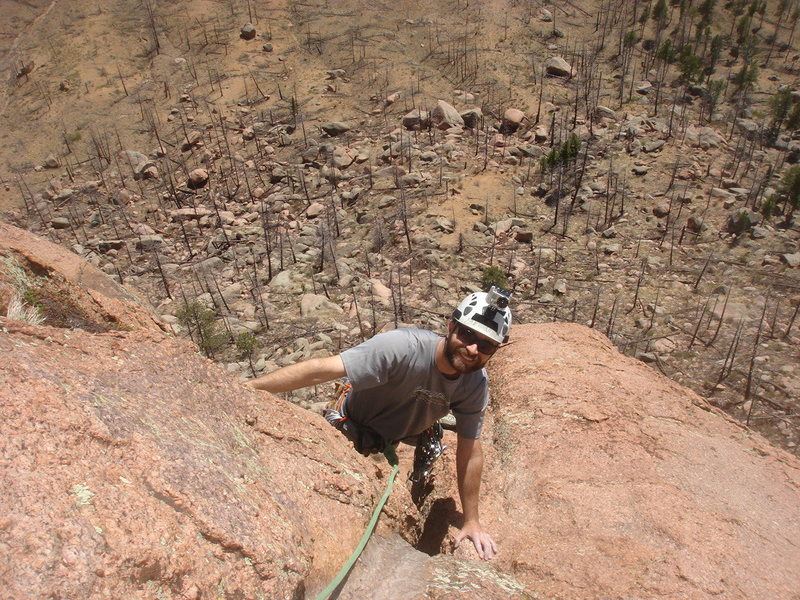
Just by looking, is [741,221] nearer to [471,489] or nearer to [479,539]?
[471,489]

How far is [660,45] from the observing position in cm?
1302

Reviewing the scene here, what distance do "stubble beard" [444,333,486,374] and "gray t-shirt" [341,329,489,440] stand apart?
0.12m

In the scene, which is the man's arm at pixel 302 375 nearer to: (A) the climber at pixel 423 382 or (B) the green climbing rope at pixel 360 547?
(A) the climber at pixel 423 382

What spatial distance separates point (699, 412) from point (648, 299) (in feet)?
10.9

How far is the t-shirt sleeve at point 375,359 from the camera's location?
295cm

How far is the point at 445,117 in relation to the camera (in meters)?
10.8

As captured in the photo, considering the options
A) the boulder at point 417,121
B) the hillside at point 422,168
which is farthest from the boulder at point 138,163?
the boulder at point 417,121

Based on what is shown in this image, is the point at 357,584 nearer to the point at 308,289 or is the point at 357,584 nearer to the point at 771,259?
the point at 308,289

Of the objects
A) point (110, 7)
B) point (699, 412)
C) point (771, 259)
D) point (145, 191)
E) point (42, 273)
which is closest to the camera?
point (42, 273)

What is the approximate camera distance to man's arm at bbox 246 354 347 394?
2791 mm

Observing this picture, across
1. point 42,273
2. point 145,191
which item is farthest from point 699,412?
point 145,191

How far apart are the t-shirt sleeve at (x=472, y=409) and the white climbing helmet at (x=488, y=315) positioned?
1.29 ft

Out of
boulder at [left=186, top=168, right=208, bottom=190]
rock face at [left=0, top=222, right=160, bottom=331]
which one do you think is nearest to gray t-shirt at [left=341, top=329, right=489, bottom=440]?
rock face at [left=0, top=222, right=160, bottom=331]

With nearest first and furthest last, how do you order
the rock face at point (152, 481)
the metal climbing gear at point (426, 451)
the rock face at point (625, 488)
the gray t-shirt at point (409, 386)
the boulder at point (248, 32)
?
1. the rock face at point (152, 481)
2. the rock face at point (625, 488)
3. the gray t-shirt at point (409, 386)
4. the metal climbing gear at point (426, 451)
5. the boulder at point (248, 32)
